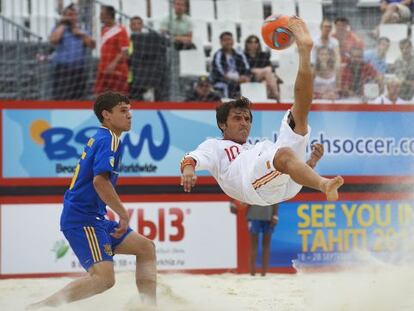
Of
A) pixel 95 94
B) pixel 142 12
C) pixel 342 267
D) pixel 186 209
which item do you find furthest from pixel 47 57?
pixel 342 267

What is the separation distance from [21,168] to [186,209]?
221cm

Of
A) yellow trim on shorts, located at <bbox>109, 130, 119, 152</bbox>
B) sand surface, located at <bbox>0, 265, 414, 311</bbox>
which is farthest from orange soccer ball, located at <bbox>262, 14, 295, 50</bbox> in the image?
sand surface, located at <bbox>0, 265, 414, 311</bbox>

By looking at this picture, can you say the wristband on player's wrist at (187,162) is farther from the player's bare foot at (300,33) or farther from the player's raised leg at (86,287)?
the player's bare foot at (300,33)

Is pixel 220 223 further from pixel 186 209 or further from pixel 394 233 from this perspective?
pixel 394 233

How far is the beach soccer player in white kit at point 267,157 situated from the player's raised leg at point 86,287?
2.85 feet

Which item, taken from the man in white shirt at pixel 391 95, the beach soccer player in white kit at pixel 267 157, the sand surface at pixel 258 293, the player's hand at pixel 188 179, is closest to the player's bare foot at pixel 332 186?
the beach soccer player in white kit at pixel 267 157

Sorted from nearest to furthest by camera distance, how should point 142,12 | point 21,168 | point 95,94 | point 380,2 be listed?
1. point 21,168
2. point 95,94
3. point 142,12
4. point 380,2

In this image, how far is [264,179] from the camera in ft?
19.3

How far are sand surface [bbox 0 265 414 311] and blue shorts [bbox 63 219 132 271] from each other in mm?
437

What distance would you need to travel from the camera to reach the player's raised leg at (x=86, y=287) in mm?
5777

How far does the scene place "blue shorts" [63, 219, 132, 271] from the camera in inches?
230

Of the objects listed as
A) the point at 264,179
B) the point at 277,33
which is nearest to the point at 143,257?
the point at 264,179

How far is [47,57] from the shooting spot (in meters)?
11.2

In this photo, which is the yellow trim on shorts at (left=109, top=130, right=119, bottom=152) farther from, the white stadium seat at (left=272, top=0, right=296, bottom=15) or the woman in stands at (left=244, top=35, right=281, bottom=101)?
the white stadium seat at (left=272, top=0, right=296, bottom=15)
